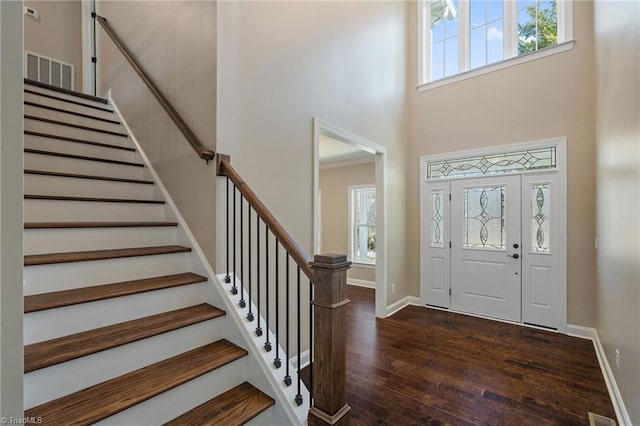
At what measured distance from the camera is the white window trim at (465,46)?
12.0 feet

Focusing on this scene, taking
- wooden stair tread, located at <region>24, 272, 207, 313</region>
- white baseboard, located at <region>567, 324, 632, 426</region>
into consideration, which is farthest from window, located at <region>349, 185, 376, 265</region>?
wooden stair tread, located at <region>24, 272, 207, 313</region>

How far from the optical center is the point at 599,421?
201 cm

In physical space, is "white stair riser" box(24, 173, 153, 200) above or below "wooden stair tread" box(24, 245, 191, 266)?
above

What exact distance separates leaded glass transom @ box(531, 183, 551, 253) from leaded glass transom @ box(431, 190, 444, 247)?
1128mm

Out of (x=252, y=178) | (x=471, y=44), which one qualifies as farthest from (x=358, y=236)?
(x=252, y=178)

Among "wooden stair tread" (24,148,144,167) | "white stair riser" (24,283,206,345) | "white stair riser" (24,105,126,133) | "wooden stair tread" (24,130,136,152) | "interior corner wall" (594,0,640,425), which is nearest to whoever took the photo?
"white stair riser" (24,283,206,345)

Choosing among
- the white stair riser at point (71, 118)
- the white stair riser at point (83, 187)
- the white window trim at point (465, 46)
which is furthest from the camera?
the white window trim at point (465, 46)

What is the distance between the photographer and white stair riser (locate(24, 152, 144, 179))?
234 centimetres

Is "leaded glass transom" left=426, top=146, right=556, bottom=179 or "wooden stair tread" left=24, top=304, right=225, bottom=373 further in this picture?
"leaded glass transom" left=426, top=146, right=556, bottom=179

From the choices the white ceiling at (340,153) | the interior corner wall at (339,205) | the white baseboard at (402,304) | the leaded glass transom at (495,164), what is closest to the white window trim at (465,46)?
the leaded glass transom at (495,164)

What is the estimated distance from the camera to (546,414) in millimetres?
2094

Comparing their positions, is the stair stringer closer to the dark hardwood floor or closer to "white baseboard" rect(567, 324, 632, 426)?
the dark hardwood floor

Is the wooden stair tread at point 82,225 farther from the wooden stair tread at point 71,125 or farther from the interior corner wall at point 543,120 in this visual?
the interior corner wall at point 543,120

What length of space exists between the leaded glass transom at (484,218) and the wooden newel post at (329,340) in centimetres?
349
